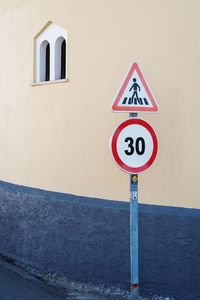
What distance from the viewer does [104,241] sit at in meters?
6.25

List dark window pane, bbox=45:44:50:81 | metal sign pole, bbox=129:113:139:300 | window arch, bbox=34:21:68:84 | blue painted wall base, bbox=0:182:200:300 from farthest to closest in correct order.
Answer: dark window pane, bbox=45:44:50:81 < window arch, bbox=34:21:68:84 < blue painted wall base, bbox=0:182:200:300 < metal sign pole, bbox=129:113:139:300

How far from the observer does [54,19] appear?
727 cm

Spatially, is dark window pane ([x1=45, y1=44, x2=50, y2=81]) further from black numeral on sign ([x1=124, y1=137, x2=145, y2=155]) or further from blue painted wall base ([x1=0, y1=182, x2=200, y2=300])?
black numeral on sign ([x1=124, y1=137, x2=145, y2=155])

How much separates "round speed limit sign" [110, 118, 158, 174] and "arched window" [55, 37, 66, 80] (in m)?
2.99

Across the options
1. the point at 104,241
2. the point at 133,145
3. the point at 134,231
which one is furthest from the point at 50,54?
the point at 134,231

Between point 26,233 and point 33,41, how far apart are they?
292 centimetres

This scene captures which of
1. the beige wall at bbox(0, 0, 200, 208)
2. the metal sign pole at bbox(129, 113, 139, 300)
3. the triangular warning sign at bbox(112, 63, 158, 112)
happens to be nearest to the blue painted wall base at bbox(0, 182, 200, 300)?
the beige wall at bbox(0, 0, 200, 208)

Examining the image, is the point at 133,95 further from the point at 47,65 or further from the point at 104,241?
the point at 47,65

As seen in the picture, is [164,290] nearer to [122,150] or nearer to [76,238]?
[76,238]

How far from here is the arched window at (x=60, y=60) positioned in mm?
7395

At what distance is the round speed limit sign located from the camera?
459 centimetres

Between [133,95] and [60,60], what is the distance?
3.06 metres

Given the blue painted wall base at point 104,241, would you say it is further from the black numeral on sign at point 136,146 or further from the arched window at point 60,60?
the arched window at point 60,60

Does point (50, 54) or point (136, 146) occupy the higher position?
point (50, 54)
